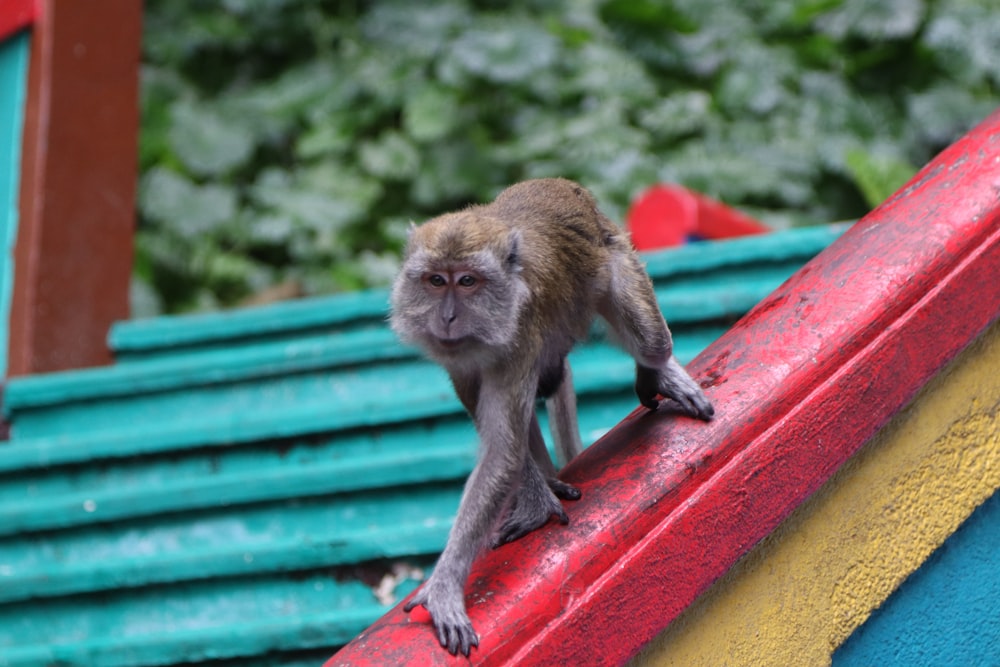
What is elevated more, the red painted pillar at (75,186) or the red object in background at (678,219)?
the red painted pillar at (75,186)

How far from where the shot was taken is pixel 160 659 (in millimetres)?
2721

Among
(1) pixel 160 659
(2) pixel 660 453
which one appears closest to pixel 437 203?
(1) pixel 160 659

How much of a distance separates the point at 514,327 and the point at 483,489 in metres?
0.33

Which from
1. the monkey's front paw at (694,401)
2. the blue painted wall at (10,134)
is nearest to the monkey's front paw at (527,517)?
the monkey's front paw at (694,401)

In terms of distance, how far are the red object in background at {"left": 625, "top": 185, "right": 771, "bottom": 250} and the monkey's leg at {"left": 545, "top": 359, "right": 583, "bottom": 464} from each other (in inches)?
85.7

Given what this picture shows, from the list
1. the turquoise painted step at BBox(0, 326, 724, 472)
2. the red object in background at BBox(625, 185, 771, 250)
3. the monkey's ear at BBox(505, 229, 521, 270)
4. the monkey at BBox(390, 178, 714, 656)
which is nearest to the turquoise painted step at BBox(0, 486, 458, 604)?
the turquoise painted step at BBox(0, 326, 724, 472)

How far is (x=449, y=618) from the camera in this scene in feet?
5.44

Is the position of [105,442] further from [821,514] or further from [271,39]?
[271,39]

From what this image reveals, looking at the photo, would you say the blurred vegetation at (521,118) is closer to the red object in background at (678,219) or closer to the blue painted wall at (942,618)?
the red object in background at (678,219)

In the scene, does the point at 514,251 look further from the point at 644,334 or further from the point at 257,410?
the point at 257,410

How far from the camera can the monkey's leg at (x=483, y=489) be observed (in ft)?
5.70

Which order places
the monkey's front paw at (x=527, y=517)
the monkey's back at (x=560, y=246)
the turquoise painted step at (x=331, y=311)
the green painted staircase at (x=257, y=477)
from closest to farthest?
the monkey's front paw at (x=527, y=517), the monkey's back at (x=560, y=246), the green painted staircase at (x=257, y=477), the turquoise painted step at (x=331, y=311)


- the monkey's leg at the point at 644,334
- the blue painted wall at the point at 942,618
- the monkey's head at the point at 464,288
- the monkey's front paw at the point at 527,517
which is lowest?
the blue painted wall at the point at 942,618

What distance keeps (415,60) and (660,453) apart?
6.14 m
